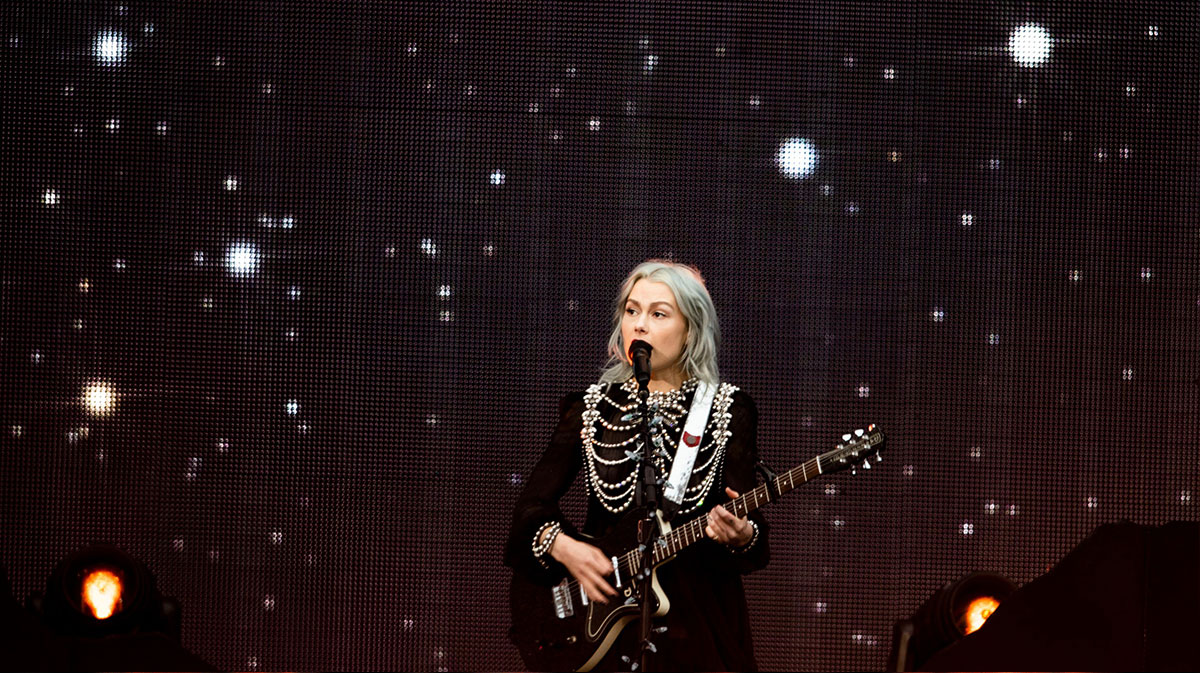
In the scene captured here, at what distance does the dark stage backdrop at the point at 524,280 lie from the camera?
4.36 meters

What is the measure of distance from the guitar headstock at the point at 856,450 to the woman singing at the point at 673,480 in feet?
0.81

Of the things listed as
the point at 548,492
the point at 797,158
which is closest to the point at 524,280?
the point at 797,158

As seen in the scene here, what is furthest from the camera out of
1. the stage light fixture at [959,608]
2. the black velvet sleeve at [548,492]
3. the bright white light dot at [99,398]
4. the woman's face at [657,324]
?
the bright white light dot at [99,398]

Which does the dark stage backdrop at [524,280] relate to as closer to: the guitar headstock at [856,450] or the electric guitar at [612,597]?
the electric guitar at [612,597]

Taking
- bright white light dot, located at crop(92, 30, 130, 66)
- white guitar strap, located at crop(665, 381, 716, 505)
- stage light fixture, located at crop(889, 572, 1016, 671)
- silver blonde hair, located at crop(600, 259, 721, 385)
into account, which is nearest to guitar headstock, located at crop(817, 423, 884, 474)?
white guitar strap, located at crop(665, 381, 716, 505)

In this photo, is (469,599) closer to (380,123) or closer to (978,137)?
(380,123)

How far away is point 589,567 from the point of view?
3.00 metres

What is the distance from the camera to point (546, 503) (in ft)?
10.5

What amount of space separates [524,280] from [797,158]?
1.10m

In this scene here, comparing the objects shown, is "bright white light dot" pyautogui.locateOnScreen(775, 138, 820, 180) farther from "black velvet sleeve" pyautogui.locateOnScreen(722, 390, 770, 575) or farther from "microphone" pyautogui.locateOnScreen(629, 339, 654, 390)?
"microphone" pyautogui.locateOnScreen(629, 339, 654, 390)

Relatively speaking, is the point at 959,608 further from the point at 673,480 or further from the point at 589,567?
the point at 589,567

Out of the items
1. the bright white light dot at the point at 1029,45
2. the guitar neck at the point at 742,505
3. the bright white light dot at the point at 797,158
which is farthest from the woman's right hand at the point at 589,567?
the bright white light dot at the point at 1029,45

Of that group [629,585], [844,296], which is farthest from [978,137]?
[629,585]

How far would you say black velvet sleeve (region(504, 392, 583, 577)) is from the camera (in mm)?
3145
